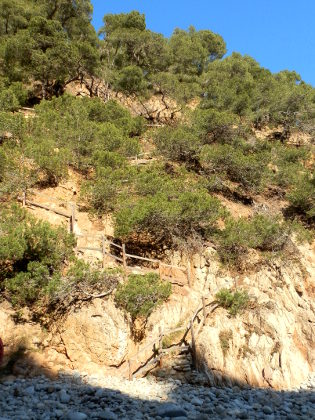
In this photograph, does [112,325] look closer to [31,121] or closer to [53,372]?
[53,372]

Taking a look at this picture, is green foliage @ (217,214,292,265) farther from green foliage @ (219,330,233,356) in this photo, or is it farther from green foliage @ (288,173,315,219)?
green foliage @ (219,330,233,356)

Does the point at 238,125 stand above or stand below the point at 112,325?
above

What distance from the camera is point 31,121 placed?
16.6 m

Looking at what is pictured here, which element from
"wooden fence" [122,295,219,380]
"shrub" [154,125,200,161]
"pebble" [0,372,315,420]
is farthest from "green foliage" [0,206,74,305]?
"shrub" [154,125,200,161]

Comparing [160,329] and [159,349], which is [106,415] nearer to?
[159,349]

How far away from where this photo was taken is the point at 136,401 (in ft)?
25.1

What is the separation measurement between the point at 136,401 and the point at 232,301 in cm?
508

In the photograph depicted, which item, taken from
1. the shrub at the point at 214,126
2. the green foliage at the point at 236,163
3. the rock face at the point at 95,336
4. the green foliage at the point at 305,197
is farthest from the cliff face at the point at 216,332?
the shrub at the point at 214,126

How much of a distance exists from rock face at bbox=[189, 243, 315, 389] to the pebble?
66 cm

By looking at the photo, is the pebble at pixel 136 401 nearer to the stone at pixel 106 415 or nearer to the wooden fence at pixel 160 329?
the stone at pixel 106 415

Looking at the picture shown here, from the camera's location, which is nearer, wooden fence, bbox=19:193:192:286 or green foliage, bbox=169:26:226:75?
wooden fence, bbox=19:193:192:286

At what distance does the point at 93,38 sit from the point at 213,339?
2862cm

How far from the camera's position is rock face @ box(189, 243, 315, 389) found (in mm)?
10102

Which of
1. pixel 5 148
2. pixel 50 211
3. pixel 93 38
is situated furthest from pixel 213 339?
pixel 93 38
